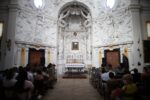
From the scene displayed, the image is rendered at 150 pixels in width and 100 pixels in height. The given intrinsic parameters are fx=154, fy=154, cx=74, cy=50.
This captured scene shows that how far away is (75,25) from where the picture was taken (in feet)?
60.8

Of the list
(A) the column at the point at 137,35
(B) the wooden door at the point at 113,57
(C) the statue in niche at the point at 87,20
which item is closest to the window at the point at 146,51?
(A) the column at the point at 137,35

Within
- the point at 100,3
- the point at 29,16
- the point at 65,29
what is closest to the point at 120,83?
the point at 29,16

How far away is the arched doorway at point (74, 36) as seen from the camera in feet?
55.5

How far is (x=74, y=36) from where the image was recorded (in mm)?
17969

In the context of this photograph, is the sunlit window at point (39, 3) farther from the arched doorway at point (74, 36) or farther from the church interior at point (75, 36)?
the arched doorway at point (74, 36)

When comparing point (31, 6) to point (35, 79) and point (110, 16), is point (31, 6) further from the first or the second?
point (35, 79)

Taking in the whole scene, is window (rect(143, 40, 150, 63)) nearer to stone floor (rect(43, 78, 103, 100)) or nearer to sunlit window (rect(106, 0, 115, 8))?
sunlit window (rect(106, 0, 115, 8))

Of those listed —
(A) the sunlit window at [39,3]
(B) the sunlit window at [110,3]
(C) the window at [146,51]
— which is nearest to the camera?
(C) the window at [146,51]

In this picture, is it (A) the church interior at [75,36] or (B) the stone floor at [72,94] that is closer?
(B) the stone floor at [72,94]

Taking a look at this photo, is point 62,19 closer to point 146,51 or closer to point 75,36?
point 75,36

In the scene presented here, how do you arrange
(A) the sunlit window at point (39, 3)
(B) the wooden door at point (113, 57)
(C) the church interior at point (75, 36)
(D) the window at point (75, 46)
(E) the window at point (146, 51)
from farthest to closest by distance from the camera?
1. (D) the window at point (75, 46)
2. (A) the sunlit window at point (39, 3)
3. (B) the wooden door at point (113, 57)
4. (C) the church interior at point (75, 36)
5. (E) the window at point (146, 51)

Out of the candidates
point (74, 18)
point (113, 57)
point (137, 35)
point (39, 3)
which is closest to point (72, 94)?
point (137, 35)

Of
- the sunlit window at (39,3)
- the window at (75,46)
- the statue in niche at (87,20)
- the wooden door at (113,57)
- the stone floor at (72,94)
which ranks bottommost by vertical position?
the stone floor at (72,94)

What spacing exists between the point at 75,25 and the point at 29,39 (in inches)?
255
